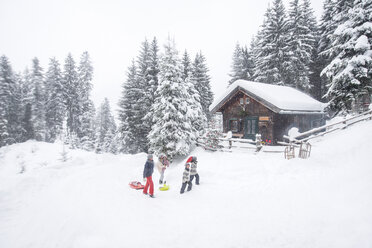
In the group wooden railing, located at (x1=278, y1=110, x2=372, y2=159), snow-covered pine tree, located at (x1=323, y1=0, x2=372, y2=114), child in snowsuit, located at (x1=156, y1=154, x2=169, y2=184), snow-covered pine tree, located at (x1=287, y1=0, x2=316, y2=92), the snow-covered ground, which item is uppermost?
snow-covered pine tree, located at (x1=287, y1=0, x2=316, y2=92)

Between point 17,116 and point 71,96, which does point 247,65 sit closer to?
point 71,96

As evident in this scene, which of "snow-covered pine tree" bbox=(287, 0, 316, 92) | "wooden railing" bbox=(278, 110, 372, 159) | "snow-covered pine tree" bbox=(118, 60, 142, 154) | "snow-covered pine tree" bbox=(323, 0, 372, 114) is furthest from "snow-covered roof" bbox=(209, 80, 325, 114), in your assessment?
"snow-covered pine tree" bbox=(118, 60, 142, 154)

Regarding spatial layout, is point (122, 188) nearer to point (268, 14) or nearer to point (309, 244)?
point (309, 244)

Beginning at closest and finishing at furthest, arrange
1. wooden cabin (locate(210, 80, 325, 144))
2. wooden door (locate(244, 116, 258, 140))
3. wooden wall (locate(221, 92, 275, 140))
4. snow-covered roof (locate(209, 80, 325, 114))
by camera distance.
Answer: snow-covered roof (locate(209, 80, 325, 114)), wooden cabin (locate(210, 80, 325, 144)), wooden wall (locate(221, 92, 275, 140)), wooden door (locate(244, 116, 258, 140))

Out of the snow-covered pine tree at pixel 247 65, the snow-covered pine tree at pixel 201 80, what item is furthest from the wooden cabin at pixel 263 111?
the snow-covered pine tree at pixel 247 65

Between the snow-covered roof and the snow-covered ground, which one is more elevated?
the snow-covered roof

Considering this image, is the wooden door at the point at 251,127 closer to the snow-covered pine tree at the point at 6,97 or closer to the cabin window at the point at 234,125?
the cabin window at the point at 234,125

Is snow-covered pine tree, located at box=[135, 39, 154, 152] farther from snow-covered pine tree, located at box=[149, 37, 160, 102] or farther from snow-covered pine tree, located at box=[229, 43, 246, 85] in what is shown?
snow-covered pine tree, located at box=[229, 43, 246, 85]

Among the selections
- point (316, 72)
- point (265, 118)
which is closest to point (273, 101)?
point (265, 118)

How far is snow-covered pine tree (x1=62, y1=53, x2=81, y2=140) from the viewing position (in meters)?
33.9

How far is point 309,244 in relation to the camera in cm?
449

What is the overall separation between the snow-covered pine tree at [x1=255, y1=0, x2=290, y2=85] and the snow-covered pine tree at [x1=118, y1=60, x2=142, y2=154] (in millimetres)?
16284

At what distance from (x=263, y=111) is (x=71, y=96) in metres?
32.2

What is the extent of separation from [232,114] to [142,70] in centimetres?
1260
